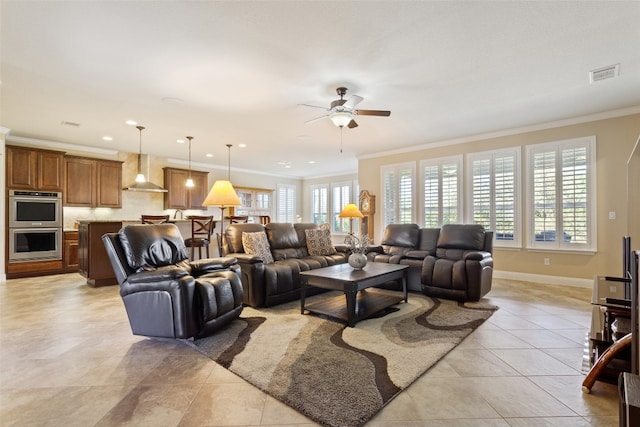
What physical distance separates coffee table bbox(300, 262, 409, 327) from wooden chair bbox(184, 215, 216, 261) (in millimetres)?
3051

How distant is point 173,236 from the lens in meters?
3.32

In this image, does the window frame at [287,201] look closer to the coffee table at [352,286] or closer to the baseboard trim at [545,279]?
the baseboard trim at [545,279]

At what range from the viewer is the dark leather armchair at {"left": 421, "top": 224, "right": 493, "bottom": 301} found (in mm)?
4004

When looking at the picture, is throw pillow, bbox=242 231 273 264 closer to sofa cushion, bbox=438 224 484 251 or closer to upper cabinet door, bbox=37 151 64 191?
sofa cushion, bbox=438 224 484 251

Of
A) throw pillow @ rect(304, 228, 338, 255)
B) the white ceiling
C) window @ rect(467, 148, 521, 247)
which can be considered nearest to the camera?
the white ceiling

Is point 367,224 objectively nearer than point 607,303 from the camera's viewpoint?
No

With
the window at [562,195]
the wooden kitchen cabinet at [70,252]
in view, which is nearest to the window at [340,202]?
the window at [562,195]

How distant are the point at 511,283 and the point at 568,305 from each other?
135 centimetres

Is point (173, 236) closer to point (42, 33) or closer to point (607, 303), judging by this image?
point (42, 33)

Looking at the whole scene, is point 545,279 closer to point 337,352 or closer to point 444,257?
point 444,257

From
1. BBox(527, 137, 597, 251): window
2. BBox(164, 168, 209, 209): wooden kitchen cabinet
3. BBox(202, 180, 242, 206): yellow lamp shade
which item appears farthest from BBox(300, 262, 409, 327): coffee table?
BBox(164, 168, 209, 209): wooden kitchen cabinet

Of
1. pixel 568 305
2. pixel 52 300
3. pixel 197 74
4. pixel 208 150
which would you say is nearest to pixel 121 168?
pixel 208 150

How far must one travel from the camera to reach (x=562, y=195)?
502cm

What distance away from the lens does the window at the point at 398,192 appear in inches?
268
